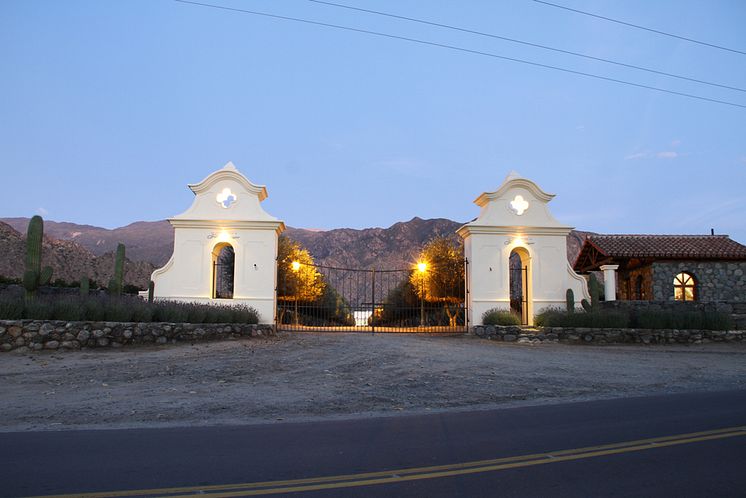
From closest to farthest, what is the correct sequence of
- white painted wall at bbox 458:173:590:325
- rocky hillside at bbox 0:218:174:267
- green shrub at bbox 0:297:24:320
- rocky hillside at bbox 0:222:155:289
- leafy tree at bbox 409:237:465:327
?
1. green shrub at bbox 0:297:24:320
2. white painted wall at bbox 458:173:590:325
3. leafy tree at bbox 409:237:465:327
4. rocky hillside at bbox 0:222:155:289
5. rocky hillside at bbox 0:218:174:267

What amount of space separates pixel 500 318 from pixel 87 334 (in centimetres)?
1377

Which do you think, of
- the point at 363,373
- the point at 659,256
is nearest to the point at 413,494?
the point at 363,373

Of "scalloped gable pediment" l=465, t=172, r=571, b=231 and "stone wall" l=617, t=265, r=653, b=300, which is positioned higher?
"scalloped gable pediment" l=465, t=172, r=571, b=231

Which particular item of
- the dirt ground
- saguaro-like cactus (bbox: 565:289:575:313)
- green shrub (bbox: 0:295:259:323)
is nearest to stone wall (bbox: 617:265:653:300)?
saguaro-like cactus (bbox: 565:289:575:313)

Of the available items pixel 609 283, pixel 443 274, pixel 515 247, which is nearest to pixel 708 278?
pixel 609 283

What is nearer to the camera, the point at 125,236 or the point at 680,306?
the point at 680,306

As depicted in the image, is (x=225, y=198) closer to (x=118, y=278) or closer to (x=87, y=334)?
(x=118, y=278)

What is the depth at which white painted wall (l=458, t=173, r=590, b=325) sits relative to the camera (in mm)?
22109

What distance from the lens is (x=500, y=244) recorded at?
22.3 meters

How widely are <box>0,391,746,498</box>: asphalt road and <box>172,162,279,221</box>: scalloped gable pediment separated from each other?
14.5 m

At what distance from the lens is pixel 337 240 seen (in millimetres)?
79750

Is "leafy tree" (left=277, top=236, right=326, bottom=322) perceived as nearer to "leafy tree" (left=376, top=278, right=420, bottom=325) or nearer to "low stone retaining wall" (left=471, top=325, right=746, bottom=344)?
"leafy tree" (left=376, top=278, right=420, bottom=325)

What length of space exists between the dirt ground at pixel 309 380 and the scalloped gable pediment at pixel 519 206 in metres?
5.70

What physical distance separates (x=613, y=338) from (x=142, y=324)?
630 inches
